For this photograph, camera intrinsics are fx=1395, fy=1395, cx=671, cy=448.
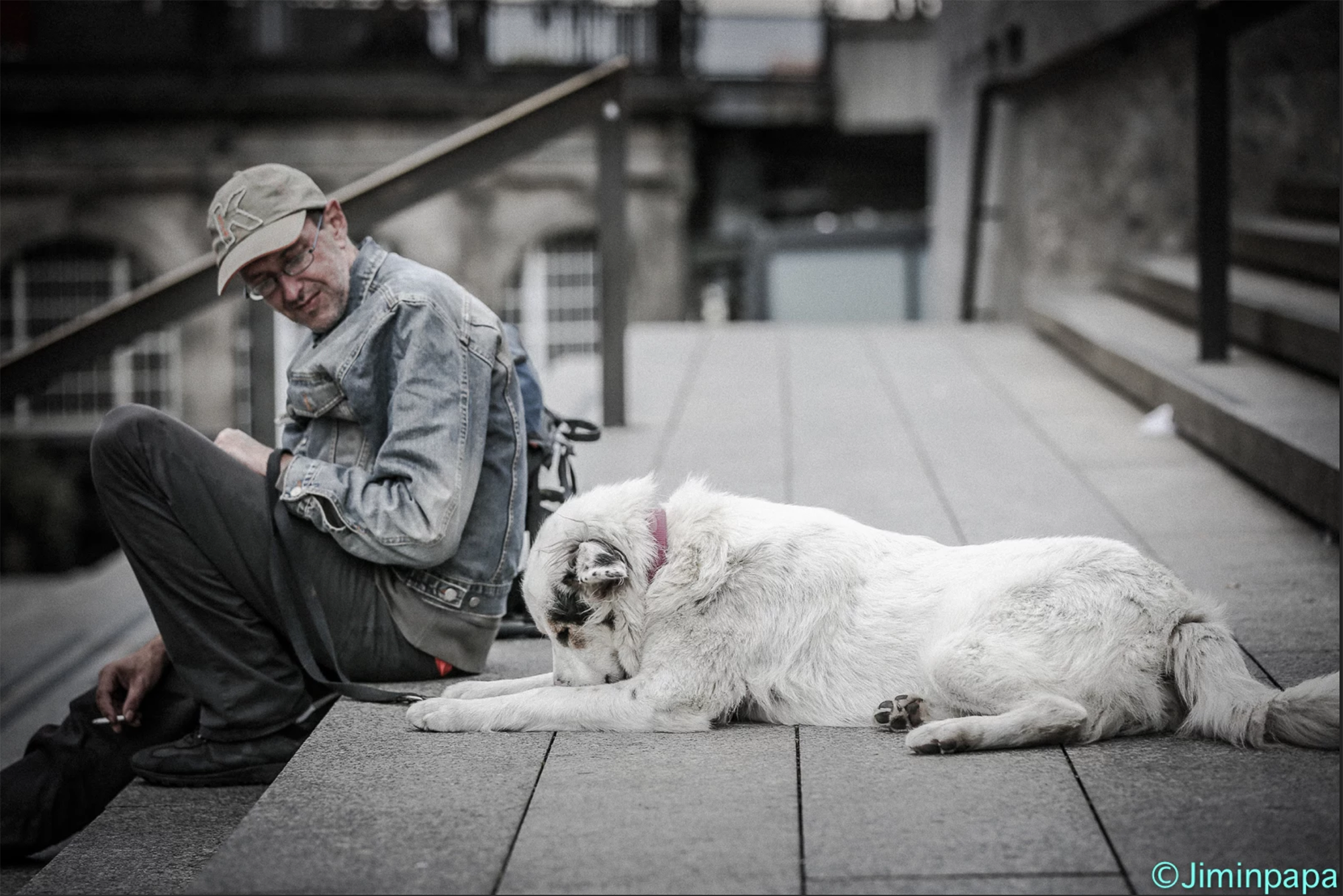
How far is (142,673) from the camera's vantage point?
434 centimetres

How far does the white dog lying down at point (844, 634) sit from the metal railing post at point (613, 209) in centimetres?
363

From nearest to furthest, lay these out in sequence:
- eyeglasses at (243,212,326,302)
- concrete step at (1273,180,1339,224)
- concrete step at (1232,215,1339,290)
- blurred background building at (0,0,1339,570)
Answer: eyeglasses at (243,212,326,302) < concrete step at (1232,215,1339,290) < concrete step at (1273,180,1339,224) < blurred background building at (0,0,1339,570)

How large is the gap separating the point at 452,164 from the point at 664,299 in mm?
16502

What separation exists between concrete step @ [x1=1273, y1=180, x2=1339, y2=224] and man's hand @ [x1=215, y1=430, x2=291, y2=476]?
697cm

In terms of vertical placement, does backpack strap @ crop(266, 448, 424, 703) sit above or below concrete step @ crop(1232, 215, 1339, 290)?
below

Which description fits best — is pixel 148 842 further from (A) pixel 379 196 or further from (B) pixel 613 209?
(B) pixel 613 209

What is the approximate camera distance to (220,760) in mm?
4152

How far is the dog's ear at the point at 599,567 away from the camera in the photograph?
3.56 m

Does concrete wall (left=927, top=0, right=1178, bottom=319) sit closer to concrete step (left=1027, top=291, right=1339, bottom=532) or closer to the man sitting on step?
concrete step (left=1027, top=291, right=1339, bottom=532)

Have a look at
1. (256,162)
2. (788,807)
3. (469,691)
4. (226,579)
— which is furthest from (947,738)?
(256,162)

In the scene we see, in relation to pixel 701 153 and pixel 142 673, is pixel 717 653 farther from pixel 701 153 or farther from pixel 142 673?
pixel 701 153

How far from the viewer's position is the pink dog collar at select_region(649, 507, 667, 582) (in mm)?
3721

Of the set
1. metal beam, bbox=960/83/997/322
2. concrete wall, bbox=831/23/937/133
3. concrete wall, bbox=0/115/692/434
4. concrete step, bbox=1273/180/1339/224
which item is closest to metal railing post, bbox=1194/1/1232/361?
concrete step, bbox=1273/180/1339/224

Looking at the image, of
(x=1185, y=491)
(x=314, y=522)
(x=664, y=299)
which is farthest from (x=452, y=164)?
(x=664, y=299)
